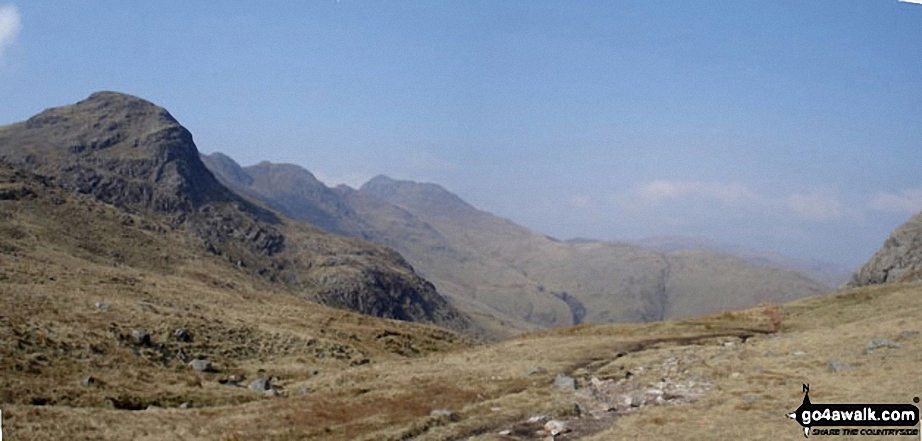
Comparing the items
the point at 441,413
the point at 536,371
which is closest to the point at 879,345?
the point at 536,371

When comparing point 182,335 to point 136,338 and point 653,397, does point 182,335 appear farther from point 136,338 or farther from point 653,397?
point 653,397

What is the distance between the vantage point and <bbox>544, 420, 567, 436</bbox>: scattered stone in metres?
26.8

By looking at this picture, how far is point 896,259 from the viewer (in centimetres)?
11306

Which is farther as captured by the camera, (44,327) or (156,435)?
(44,327)

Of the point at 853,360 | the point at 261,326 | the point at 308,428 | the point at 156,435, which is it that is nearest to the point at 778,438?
the point at 853,360

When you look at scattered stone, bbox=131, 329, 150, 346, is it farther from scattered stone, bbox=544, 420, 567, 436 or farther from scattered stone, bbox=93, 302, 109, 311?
scattered stone, bbox=544, 420, 567, 436

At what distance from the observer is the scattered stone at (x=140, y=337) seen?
52.6 metres

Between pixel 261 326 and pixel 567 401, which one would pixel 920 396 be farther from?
pixel 261 326

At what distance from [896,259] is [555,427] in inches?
4494

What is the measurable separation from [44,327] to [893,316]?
214 ft

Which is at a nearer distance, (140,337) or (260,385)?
(260,385)

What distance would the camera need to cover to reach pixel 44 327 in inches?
1845

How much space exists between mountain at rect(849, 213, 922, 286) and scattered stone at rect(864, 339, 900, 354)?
8031cm

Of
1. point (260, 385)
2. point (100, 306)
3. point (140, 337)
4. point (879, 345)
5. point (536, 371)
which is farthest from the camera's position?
point (100, 306)
